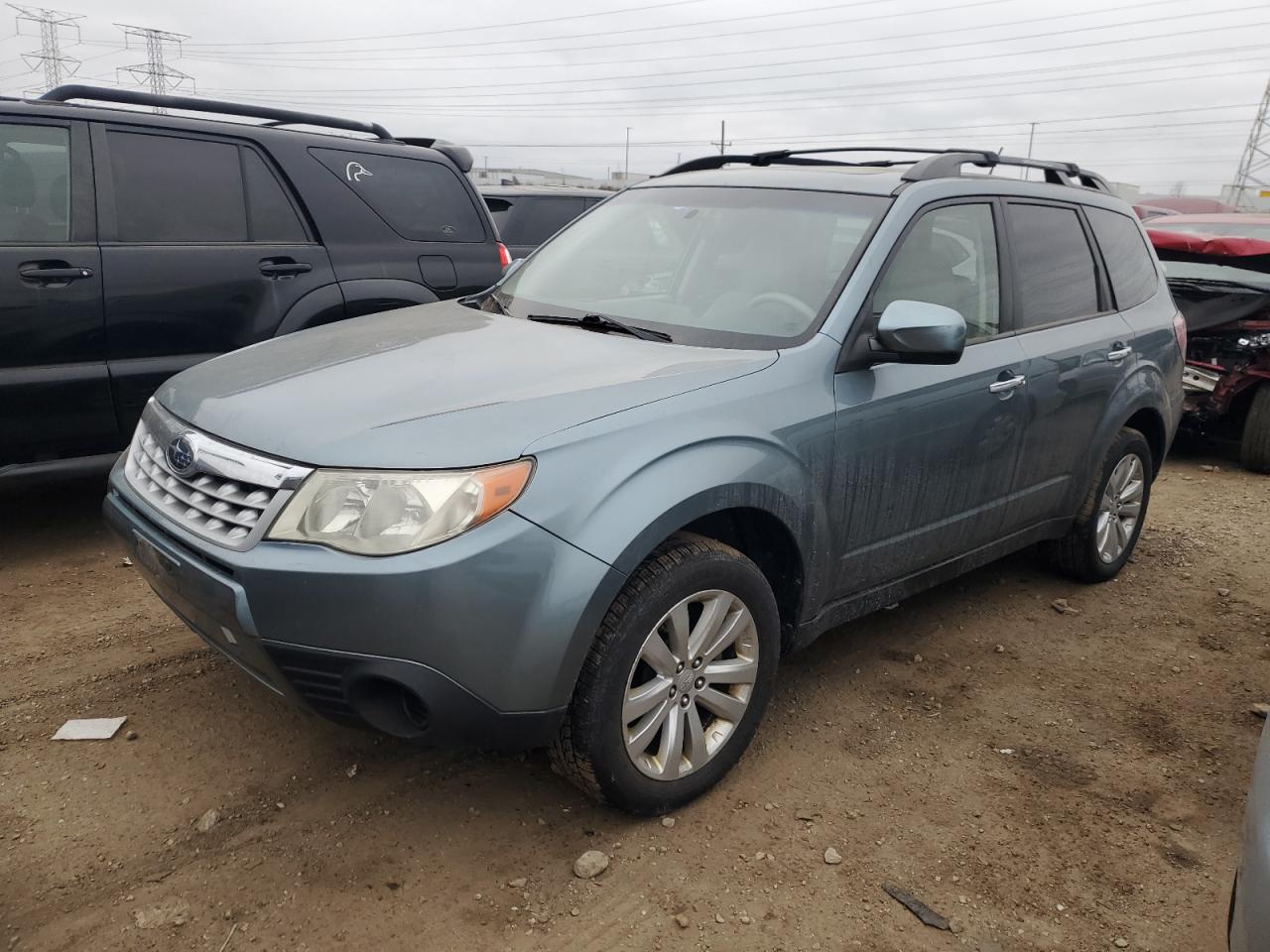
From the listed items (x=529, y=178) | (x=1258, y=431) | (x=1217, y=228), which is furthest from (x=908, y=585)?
(x=529, y=178)

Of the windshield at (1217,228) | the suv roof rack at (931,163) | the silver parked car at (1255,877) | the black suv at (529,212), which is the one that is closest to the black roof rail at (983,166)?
the suv roof rack at (931,163)

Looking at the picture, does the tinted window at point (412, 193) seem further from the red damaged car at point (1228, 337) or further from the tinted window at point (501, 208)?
the red damaged car at point (1228, 337)

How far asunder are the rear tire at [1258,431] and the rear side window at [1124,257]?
3.17m

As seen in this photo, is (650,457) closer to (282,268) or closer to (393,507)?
(393,507)

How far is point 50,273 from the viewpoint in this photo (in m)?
4.06

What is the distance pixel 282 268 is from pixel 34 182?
3.36 feet

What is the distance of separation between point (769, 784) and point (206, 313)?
320cm

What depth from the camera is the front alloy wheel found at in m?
2.56

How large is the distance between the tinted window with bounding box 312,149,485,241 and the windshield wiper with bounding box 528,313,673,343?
223 cm

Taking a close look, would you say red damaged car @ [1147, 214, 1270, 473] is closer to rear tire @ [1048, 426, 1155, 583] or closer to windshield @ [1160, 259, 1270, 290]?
windshield @ [1160, 259, 1270, 290]

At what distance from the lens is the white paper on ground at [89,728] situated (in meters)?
2.97

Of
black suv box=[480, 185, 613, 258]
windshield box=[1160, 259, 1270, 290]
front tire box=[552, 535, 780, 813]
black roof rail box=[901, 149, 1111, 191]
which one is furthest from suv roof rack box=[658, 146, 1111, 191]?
black suv box=[480, 185, 613, 258]

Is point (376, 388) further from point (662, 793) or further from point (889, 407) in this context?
point (889, 407)

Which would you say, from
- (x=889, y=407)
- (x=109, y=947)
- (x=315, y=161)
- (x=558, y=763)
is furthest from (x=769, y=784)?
(x=315, y=161)
